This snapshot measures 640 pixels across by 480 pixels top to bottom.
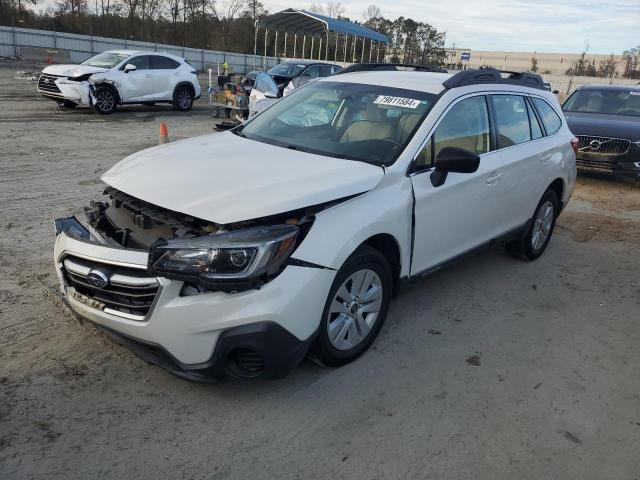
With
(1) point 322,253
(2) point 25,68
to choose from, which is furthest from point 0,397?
(2) point 25,68

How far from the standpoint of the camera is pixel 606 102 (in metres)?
11.5

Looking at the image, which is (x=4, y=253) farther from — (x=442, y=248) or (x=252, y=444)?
(x=442, y=248)

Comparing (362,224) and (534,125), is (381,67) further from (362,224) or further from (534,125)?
(362,224)

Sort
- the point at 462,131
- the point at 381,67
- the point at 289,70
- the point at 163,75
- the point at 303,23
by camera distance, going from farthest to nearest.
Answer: the point at 303,23
the point at 289,70
the point at 163,75
the point at 381,67
the point at 462,131

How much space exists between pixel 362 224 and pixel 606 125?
8.90 m

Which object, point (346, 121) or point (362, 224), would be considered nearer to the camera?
point (362, 224)

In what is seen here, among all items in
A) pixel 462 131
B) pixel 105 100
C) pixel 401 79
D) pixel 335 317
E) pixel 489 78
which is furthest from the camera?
pixel 105 100

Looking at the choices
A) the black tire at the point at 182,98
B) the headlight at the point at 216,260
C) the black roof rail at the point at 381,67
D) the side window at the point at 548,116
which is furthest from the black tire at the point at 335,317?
the black tire at the point at 182,98

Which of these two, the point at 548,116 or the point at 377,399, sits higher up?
the point at 548,116

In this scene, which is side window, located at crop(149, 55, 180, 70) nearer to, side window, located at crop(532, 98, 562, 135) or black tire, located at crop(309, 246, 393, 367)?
side window, located at crop(532, 98, 562, 135)

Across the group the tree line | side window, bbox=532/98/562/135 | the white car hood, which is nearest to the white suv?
the white car hood

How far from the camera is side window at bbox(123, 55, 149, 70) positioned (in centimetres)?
1537

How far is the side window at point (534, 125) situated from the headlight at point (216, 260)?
369cm

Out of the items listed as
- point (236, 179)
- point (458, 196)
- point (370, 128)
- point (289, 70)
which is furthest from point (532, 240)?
point (289, 70)
